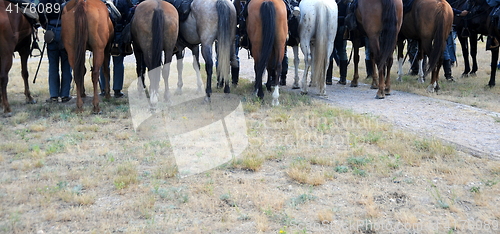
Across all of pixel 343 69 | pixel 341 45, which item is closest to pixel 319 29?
pixel 341 45

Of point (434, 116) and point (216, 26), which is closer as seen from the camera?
point (434, 116)

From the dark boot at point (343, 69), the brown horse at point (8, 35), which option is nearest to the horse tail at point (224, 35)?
the brown horse at point (8, 35)

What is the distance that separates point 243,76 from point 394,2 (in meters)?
5.04

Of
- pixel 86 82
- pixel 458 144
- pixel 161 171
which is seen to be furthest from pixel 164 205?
pixel 86 82

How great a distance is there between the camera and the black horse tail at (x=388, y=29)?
28.0 ft

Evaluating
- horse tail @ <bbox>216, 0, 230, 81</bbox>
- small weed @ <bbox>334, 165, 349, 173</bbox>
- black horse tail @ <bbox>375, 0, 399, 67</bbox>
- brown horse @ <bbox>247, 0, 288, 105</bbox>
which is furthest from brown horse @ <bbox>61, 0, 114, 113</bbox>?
black horse tail @ <bbox>375, 0, 399, 67</bbox>

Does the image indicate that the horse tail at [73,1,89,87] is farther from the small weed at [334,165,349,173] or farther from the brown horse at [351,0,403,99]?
the brown horse at [351,0,403,99]

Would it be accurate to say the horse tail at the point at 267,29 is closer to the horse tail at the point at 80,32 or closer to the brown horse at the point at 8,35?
the horse tail at the point at 80,32

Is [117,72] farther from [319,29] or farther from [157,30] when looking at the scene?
[319,29]

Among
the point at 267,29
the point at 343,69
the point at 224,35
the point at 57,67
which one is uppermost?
the point at 267,29

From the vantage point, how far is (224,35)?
26.7 feet

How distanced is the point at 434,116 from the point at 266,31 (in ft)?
9.76

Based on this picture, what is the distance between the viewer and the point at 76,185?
495 centimetres

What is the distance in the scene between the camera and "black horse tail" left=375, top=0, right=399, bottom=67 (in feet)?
28.0
